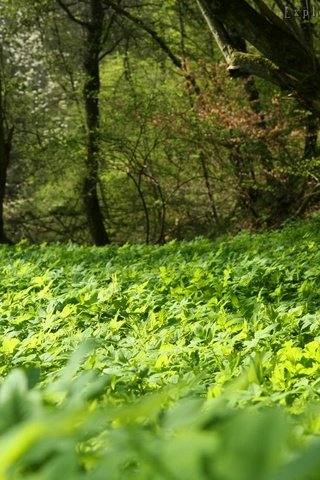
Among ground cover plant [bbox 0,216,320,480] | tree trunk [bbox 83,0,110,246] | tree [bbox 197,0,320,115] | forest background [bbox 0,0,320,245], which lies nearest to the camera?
ground cover plant [bbox 0,216,320,480]

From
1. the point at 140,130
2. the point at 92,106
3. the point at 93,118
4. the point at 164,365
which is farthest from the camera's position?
the point at 92,106

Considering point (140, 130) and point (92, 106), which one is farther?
point (92, 106)

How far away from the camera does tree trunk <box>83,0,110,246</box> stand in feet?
46.3

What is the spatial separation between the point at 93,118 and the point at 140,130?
1.38m

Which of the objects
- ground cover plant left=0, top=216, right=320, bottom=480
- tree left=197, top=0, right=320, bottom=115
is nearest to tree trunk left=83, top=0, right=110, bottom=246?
ground cover plant left=0, top=216, right=320, bottom=480

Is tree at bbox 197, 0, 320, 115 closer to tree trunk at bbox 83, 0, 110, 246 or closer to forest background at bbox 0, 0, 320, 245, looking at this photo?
forest background at bbox 0, 0, 320, 245

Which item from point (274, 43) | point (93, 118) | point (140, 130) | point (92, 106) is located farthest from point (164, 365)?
point (92, 106)

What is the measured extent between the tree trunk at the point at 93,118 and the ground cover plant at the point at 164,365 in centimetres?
689

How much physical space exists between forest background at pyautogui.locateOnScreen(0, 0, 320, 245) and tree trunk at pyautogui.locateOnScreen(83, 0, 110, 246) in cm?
4

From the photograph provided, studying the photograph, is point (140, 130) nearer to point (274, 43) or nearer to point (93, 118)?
point (93, 118)

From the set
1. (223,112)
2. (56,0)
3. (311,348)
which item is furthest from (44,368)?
(56,0)

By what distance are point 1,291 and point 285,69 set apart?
3554mm

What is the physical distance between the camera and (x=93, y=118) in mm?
14367

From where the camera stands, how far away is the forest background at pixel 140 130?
11836 mm
